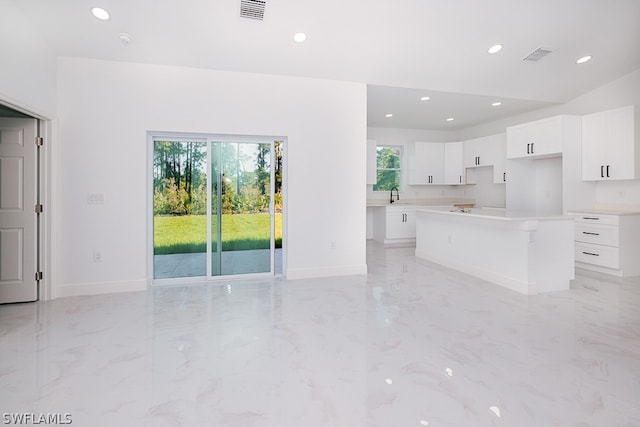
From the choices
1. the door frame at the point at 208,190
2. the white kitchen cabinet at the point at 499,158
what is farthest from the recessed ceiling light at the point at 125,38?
the white kitchen cabinet at the point at 499,158

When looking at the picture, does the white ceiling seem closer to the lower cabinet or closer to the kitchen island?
the kitchen island

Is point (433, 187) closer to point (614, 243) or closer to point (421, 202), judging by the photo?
point (421, 202)

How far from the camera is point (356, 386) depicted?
208 centimetres

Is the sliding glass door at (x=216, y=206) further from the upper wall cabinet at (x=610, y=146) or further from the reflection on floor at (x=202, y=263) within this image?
the upper wall cabinet at (x=610, y=146)

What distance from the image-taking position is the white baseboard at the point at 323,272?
4.72 meters

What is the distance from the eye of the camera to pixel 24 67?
329 centimetres

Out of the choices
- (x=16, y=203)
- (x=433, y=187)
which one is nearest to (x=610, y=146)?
(x=433, y=187)

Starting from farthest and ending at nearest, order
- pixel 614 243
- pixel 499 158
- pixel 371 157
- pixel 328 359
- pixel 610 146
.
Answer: pixel 371 157
pixel 499 158
pixel 610 146
pixel 614 243
pixel 328 359

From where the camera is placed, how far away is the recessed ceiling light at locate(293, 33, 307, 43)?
150 inches

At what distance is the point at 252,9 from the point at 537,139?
5097mm

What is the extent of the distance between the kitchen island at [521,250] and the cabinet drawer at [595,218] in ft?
3.97

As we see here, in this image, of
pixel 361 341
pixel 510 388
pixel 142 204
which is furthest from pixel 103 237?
pixel 510 388

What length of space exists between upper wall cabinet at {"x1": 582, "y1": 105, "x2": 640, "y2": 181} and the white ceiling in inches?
27.1

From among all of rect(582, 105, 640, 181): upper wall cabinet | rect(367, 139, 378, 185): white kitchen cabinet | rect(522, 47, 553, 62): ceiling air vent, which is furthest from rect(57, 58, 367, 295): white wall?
rect(582, 105, 640, 181): upper wall cabinet
